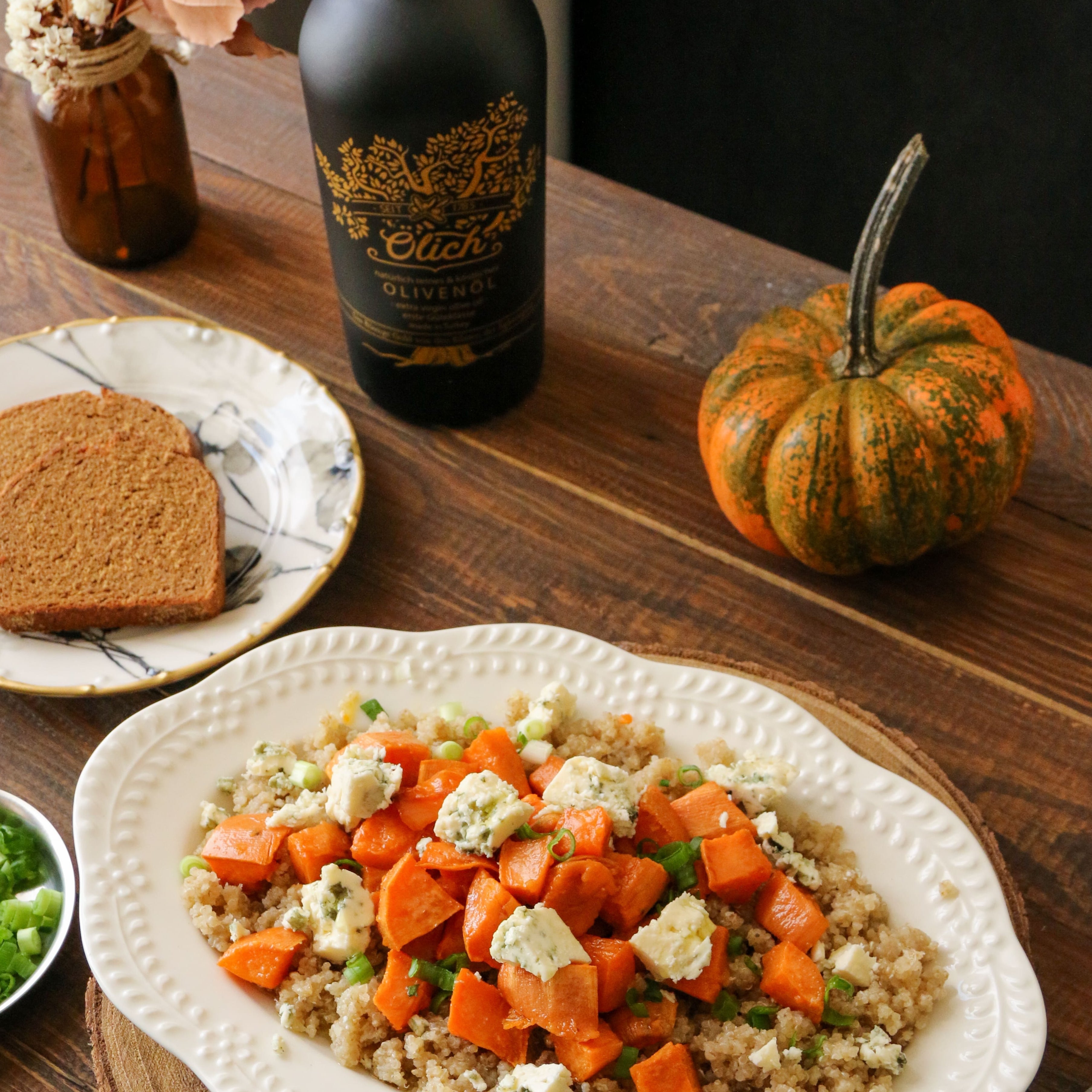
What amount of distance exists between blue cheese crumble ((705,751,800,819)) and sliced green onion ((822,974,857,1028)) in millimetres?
199

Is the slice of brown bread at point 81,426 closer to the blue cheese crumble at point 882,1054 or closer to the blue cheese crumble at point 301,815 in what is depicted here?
the blue cheese crumble at point 301,815

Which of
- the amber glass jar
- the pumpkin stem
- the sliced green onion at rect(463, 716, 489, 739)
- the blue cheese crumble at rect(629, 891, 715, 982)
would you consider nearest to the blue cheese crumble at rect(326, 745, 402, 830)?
the sliced green onion at rect(463, 716, 489, 739)

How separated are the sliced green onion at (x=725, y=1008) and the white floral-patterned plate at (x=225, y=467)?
725 millimetres

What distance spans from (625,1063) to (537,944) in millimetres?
144

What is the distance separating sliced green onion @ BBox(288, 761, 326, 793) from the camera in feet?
4.29

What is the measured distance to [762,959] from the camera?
1206mm

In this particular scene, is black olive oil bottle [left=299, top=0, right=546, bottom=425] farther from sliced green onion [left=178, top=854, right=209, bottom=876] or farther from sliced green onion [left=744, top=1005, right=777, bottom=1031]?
sliced green onion [left=744, top=1005, right=777, bottom=1031]

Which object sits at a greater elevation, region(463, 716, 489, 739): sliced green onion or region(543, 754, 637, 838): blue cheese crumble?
region(543, 754, 637, 838): blue cheese crumble

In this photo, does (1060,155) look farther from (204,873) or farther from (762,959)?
(204,873)

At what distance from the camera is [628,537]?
174cm

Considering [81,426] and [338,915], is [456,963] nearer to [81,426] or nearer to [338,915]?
[338,915]

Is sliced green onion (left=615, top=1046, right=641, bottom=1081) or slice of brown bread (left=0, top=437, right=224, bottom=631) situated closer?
sliced green onion (left=615, top=1046, right=641, bottom=1081)

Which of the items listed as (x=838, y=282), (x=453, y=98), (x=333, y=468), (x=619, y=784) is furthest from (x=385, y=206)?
(x=838, y=282)

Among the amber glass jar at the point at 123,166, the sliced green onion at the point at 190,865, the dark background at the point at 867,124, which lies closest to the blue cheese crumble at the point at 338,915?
the sliced green onion at the point at 190,865
